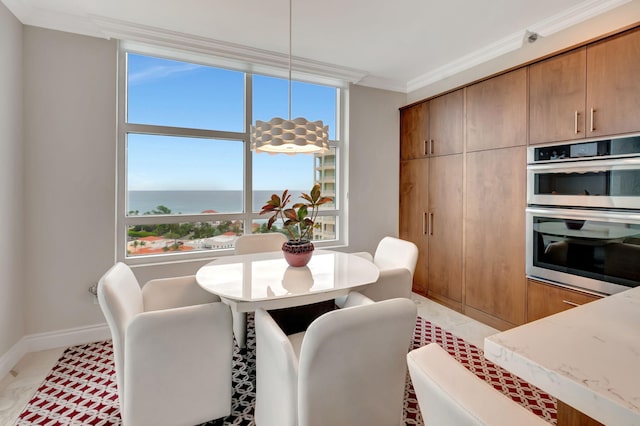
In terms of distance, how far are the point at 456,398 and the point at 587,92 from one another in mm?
2647

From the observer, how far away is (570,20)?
7.72 feet

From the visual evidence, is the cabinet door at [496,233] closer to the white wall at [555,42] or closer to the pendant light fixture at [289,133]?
the white wall at [555,42]

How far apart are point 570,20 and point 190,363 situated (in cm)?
353

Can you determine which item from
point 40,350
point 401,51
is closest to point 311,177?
point 401,51

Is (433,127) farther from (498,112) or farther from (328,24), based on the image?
(328,24)

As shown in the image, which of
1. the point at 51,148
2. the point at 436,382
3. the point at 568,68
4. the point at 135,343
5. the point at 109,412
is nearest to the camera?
the point at 436,382

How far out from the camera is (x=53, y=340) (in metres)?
2.47

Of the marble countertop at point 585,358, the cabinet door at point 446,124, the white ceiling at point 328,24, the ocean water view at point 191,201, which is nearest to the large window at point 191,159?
the ocean water view at point 191,201

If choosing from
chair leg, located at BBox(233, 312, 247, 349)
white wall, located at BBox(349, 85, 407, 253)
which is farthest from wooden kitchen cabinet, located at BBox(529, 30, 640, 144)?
chair leg, located at BBox(233, 312, 247, 349)

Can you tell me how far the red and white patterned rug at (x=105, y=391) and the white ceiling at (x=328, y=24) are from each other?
264 cm

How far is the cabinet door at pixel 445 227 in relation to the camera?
319cm

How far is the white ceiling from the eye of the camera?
229 centimetres

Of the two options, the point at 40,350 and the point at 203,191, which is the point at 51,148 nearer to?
the point at 203,191

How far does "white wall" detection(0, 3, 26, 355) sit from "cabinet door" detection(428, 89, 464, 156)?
3.75 metres
